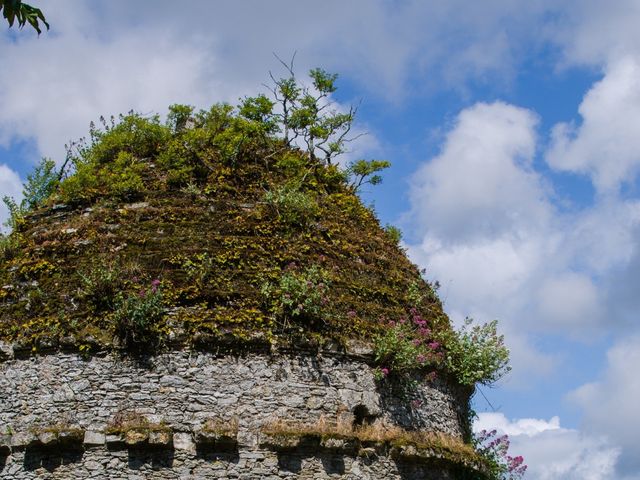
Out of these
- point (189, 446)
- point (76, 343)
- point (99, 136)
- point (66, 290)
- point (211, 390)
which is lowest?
point (189, 446)

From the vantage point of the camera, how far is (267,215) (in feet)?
48.6

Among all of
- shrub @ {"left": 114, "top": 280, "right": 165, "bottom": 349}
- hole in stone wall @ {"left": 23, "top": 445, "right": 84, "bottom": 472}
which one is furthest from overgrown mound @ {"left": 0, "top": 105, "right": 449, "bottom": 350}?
hole in stone wall @ {"left": 23, "top": 445, "right": 84, "bottom": 472}

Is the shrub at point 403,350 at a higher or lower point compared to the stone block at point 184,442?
higher

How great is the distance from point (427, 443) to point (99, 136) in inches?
377

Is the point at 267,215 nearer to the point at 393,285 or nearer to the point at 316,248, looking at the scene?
the point at 316,248

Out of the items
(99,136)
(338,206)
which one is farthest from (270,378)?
(99,136)

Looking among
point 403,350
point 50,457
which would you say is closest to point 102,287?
point 50,457

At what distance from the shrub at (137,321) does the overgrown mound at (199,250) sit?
0.02 metres

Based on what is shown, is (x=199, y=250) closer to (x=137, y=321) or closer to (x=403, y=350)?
(x=137, y=321)

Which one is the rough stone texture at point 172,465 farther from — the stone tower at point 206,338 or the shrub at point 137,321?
the shrub at point 137,321

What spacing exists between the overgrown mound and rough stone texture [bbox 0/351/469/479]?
0.43 meters

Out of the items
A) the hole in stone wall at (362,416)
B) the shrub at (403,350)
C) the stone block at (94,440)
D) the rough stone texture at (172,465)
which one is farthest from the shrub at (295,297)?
the stone block at (94,440)

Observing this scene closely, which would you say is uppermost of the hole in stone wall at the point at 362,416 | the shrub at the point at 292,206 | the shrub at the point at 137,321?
the shrub at the point at 292,206

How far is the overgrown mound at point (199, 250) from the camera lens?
12.8 metres
